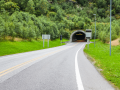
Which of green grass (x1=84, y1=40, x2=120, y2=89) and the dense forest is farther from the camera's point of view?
the dense forest

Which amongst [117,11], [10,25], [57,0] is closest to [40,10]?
[57,0]

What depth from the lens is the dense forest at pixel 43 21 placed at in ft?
132

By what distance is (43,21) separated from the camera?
6531cm

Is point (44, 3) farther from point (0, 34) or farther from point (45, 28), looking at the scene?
point (0, 34)

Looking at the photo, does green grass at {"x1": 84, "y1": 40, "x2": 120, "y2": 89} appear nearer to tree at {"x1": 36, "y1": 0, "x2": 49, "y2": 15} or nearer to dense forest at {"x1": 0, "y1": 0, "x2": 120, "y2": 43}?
dense forest at {"x1": 0, "y1": 0, "x2": 120, "y2": 43}

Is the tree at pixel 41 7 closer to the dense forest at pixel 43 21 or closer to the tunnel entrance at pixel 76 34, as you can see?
the dense forest at pixel 43 21

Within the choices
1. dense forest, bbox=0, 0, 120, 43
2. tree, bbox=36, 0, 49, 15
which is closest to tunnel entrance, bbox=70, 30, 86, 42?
dense forest, bbox=0, 0, 120, 43

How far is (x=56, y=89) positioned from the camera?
4531 mm

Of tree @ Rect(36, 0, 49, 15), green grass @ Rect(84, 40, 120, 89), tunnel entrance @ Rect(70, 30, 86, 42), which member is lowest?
green grass @ Rect(84, 40, 120, 89)

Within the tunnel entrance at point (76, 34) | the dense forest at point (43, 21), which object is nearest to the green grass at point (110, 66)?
the dense forest at point (43, 21)

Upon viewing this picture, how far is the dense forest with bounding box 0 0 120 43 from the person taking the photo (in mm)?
40234

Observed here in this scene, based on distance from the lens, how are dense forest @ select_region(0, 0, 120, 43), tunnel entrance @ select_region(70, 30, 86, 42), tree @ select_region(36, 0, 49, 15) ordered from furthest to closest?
tree @ select_region(36, 0, 49, 15) < tunnel entrance @ select_region(70, 30, 86, 42) < dense forest @ select_region(0, 0, 120, 43)

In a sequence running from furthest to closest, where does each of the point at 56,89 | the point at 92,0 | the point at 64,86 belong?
1. the point at 92,0
2. the point at 64,86
3. the point at 56,89

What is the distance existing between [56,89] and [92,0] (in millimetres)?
200936
